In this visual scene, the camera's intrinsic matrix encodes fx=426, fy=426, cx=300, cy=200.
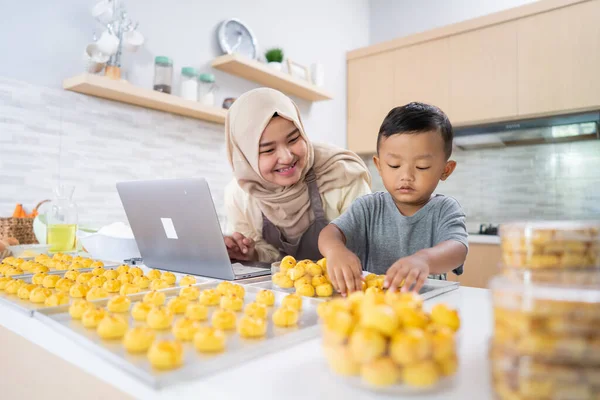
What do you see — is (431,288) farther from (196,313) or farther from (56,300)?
(56,300)

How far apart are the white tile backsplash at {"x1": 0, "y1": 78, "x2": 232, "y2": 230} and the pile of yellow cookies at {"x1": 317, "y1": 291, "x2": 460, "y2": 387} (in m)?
1.92

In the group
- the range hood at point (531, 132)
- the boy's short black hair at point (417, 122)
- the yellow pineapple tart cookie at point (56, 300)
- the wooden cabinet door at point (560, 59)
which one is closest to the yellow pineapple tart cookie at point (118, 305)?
the yellow pineapple tart cookie at point (56, 300)

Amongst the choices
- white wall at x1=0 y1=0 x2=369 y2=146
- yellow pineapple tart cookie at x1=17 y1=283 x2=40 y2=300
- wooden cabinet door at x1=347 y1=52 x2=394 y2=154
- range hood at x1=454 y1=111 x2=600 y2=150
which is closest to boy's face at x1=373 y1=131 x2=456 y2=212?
yellow pineapple tart cookie at x1=17 y1=283 x2=40 y2=300

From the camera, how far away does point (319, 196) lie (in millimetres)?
1610

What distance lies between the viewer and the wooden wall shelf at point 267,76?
2.64 m

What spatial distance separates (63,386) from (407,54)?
350 centimetres

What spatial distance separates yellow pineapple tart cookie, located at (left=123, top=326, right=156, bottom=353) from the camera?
475mm

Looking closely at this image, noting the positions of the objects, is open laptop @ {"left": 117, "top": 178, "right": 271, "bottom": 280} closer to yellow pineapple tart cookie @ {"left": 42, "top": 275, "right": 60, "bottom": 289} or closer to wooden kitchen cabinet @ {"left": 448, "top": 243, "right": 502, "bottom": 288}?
yellow pineapple tart cookie @ {"left": 42, "top": 275, "right": 60, "bottom": 289}

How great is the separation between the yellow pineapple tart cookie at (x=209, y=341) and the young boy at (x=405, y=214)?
1.06 ft

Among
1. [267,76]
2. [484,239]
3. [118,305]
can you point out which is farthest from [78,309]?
[484,239]

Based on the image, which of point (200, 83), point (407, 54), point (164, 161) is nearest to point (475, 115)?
point (407, 54)

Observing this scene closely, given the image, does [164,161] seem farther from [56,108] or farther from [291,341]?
[291,341]

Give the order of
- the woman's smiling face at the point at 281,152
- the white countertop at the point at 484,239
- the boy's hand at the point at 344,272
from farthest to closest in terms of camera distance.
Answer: the white countertop at the point at 484,239 → the woman's smiling face at the point at 281,152 → the boy's hand at the point at 344,272

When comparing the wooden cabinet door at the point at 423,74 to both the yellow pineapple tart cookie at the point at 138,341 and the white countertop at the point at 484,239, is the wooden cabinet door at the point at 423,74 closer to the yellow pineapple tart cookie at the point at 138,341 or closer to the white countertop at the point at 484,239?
the white countertop at the point at 484,239
